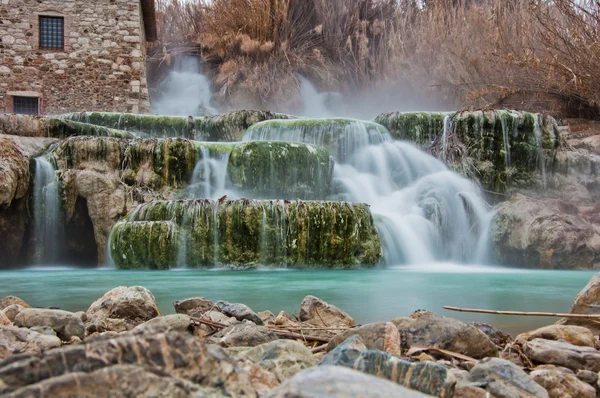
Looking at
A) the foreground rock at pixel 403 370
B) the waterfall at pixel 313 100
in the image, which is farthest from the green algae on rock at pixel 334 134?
the foreground rock at pixel 403 370

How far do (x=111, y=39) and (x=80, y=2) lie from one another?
1167mm

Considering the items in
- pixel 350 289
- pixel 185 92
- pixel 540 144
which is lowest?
pixel 350 289

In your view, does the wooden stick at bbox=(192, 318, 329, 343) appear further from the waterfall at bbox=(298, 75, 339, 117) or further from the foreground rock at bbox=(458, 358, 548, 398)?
the waterfall at bbox=(298, 75, 339, 117)

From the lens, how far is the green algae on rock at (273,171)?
8.31m

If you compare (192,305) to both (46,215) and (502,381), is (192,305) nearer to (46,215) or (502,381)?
(502,381)

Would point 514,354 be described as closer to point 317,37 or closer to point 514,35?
point 514,35

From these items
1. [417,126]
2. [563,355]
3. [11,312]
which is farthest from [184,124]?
[563,355]

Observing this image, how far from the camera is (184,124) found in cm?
1117

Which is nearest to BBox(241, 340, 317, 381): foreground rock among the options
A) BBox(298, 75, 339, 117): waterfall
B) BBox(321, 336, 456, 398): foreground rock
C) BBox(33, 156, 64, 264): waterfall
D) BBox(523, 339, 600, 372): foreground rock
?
BBox(321, 336, 456, 398): foreground rock

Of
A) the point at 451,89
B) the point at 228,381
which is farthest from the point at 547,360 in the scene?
the point at 451,89

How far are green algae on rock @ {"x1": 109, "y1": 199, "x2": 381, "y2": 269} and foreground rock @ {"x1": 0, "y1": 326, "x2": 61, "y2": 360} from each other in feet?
15.3

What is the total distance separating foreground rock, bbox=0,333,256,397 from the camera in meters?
1.01

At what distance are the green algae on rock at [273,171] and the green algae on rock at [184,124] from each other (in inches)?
103

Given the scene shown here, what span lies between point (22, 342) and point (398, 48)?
51.1ft
